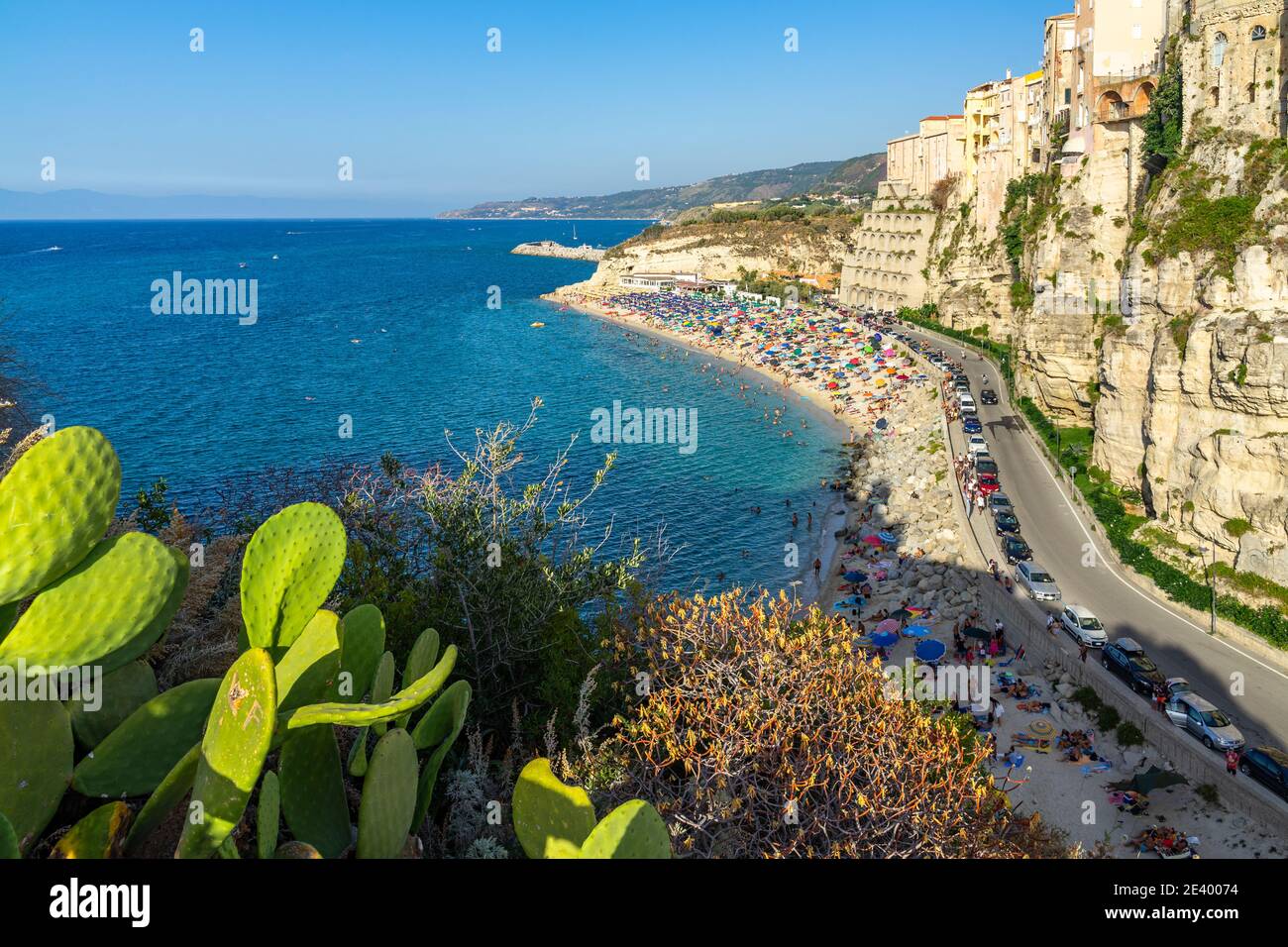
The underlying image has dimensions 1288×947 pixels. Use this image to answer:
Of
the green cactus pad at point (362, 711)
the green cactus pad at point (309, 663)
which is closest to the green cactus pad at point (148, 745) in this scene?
the green cactus pad at point (309, 663)

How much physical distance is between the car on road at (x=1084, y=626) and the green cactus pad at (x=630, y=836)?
65.2 ft

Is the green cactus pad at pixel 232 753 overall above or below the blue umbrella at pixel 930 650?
above

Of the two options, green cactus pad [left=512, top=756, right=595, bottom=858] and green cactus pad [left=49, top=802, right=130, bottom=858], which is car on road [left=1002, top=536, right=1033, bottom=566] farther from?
green cactus pad [left=49, top=802, right=130, bottom=858]

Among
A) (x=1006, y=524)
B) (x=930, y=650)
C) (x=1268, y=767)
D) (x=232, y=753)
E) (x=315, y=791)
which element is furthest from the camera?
(x=1006, y=524)

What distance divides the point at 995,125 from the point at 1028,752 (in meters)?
51.6

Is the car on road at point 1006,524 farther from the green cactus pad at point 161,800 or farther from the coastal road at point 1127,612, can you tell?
the green cactus pad at point 161,800

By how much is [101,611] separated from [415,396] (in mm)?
52606

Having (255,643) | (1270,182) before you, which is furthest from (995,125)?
(255,643)

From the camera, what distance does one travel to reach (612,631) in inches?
472

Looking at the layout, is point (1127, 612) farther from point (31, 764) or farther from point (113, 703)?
point (31, 764)

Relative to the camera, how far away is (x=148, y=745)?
438 cm

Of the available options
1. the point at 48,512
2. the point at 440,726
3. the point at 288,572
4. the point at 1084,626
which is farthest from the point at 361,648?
the point at 1084,626

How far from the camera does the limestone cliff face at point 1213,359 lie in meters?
22.1
